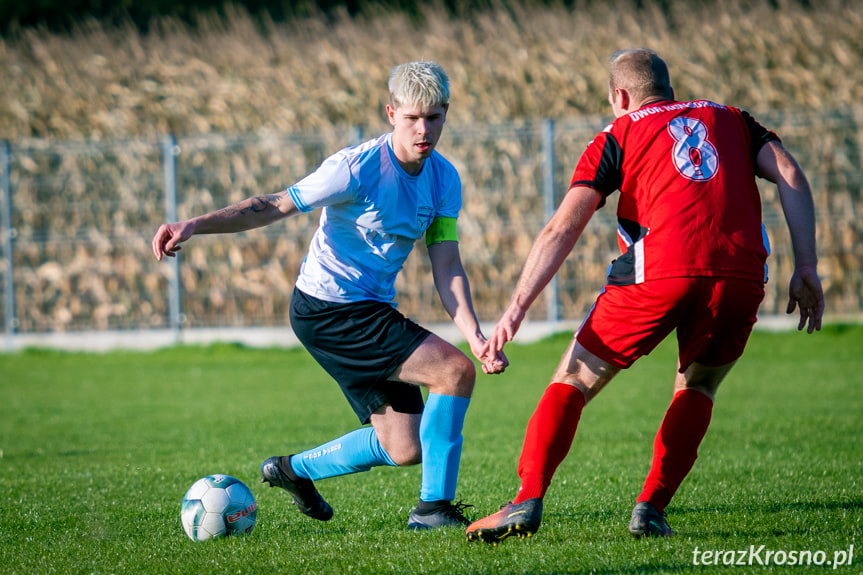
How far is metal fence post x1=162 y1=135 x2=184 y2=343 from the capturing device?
15102 mm

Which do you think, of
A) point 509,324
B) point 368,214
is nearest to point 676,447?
point 509,324

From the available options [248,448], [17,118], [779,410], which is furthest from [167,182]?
[779,410]

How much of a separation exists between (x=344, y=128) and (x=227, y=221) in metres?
11.4

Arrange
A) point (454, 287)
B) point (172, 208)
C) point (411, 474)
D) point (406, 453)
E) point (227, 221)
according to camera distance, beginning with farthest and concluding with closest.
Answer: point (172, 208)
point (411, 474)
point (454, 287)
point (406, 453)
point (227, 221)

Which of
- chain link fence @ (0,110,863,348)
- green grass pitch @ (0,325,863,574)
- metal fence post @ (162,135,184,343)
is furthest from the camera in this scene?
metal fence post @ (162,135,184,343)

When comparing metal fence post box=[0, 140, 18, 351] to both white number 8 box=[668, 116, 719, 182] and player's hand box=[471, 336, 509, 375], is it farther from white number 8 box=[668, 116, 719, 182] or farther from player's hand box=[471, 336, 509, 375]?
white number 8 box=[668, 116, 719, 182]

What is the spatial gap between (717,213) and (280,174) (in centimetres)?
1237

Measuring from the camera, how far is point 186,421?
894cm

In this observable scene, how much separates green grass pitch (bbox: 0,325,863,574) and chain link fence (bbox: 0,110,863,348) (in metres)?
2.13

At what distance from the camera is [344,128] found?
15.4 m

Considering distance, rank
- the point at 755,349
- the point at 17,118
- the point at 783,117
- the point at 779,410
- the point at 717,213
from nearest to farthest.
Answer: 1. the point at 717,213
2. the point at 779,410
3. the point at 755,349
4. the point at 783,117
5. the point at 17,118

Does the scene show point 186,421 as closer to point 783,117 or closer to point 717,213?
point 717,213

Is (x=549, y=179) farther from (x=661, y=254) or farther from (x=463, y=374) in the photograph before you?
(x=661, y=254)

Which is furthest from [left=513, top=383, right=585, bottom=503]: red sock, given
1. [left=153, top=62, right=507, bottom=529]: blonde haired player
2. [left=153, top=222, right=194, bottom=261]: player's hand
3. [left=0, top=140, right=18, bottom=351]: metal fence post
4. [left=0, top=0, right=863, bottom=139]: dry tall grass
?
[left=0, top=140, right=18, bottom=351]: metal fence post
